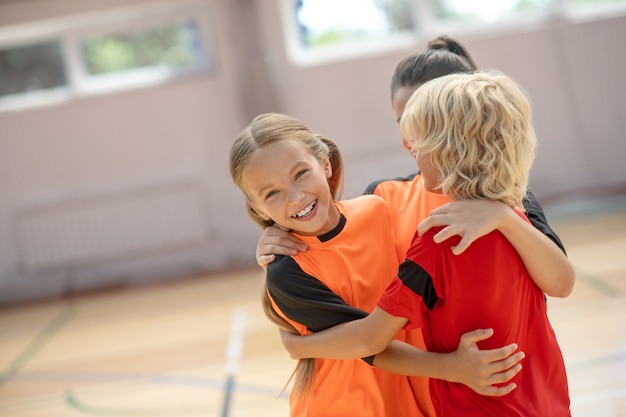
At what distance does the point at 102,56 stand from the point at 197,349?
11.9ft

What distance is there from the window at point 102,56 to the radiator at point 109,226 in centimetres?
100

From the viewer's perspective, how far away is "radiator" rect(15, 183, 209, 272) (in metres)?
6.57

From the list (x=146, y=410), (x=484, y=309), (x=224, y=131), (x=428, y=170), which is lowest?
(x=146, y=410)

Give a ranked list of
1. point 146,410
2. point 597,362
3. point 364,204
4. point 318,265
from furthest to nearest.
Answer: point 146,410, point 597,362, point 364,204, point 318,265

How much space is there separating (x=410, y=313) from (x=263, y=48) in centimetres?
557

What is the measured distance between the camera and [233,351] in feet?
12.8

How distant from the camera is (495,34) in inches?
255

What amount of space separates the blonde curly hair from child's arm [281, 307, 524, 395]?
247 millimetres

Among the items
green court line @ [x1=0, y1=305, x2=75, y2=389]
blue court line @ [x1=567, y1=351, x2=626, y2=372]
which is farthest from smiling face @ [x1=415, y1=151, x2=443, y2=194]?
green court line @ [x1=0, y1=305, x2=75, y2=389]

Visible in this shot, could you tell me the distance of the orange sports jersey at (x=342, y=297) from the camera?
1370mm

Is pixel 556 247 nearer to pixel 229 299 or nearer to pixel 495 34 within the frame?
pixel 229 299

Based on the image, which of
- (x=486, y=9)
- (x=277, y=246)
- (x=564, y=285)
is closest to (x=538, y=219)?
(x=564, y=285)

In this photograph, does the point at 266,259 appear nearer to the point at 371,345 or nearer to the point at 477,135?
the point at 371,345

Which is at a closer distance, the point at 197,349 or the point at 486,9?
the point at 197,349
